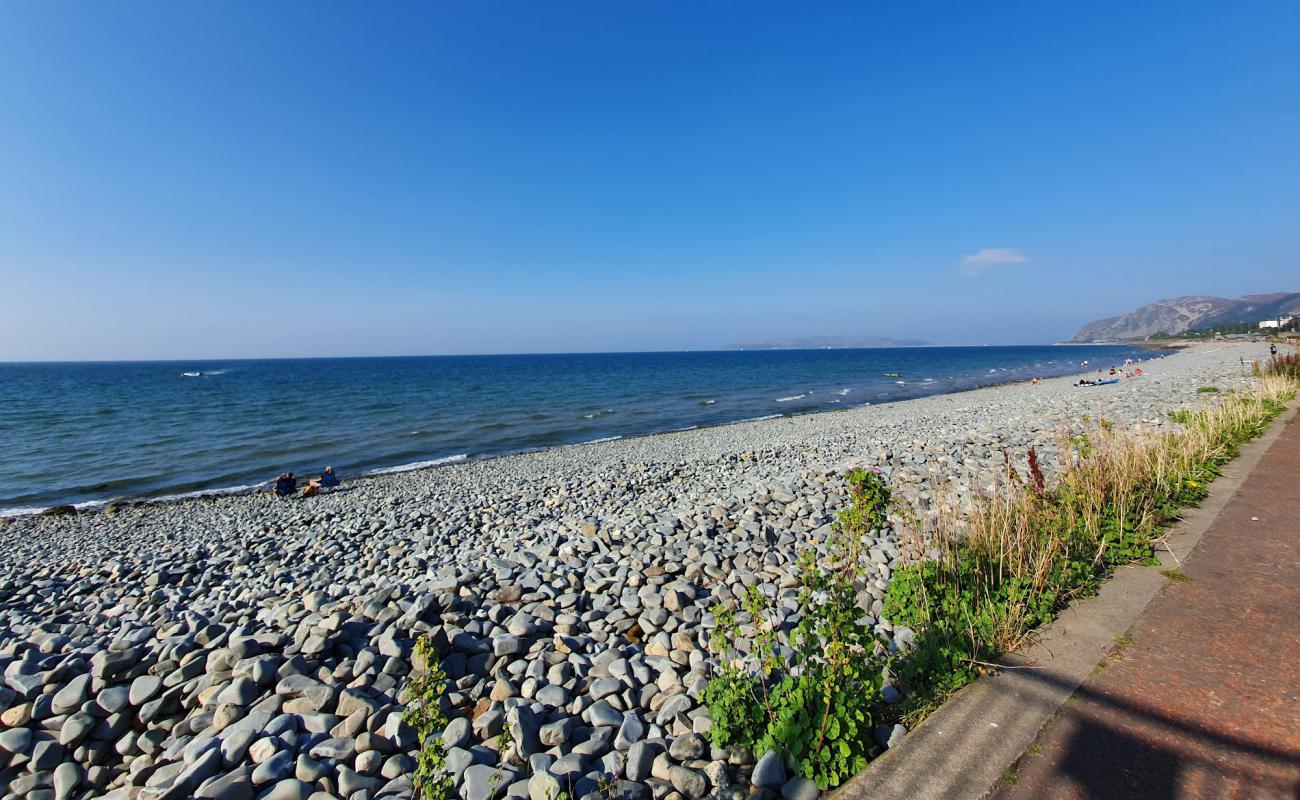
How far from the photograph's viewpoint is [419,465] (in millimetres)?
18562

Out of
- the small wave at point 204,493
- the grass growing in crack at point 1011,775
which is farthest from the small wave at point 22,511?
the grass growing in crack at point 1011,775

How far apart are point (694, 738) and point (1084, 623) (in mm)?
2822

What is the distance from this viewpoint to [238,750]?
3.26m

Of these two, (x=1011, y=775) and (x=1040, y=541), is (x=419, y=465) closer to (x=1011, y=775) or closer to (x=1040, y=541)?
(x=1040, y=541)

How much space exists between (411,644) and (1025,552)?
508cm

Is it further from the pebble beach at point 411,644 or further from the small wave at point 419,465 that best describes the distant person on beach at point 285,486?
the pebble beach at point 411,644

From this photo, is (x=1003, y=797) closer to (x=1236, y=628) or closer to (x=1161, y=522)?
(x=1236, y=628)

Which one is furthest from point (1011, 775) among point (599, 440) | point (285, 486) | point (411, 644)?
point (599, 440)

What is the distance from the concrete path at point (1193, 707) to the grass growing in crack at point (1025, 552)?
0.49 m

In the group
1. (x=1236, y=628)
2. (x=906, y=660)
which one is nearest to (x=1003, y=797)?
(x=906, y=660)

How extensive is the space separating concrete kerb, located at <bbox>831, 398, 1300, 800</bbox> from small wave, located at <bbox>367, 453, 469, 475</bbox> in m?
17.4

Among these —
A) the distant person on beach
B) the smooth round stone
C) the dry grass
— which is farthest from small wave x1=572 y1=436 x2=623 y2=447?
the smooth round stone

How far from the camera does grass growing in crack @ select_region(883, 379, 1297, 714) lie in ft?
11.6

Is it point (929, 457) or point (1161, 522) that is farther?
point (929, 457)
